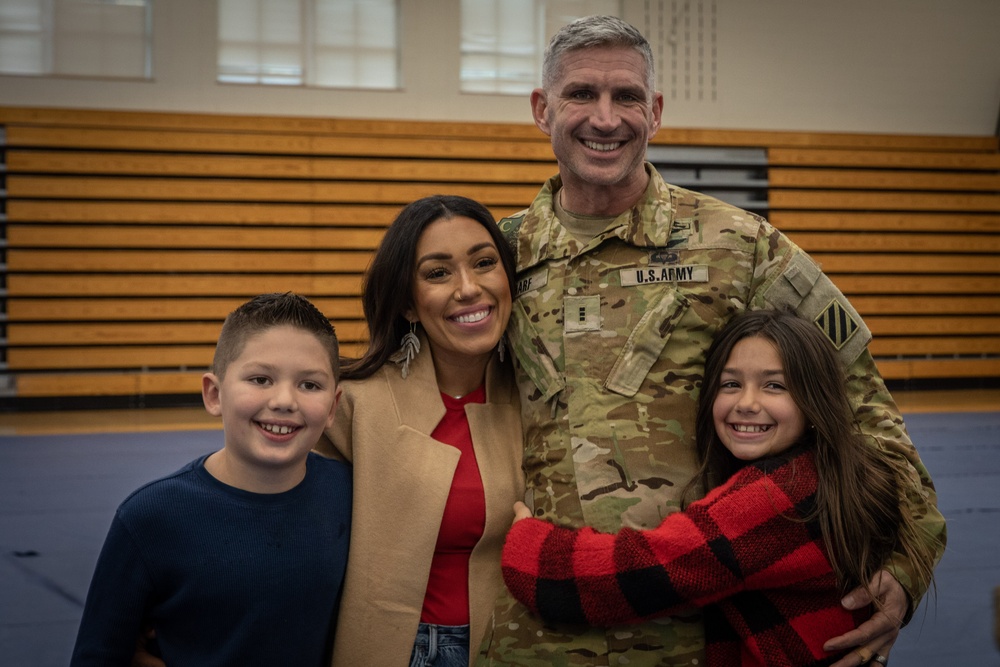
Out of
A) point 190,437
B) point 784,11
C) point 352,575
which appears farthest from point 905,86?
point 352,575

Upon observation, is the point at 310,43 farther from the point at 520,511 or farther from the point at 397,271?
the point at 520,511

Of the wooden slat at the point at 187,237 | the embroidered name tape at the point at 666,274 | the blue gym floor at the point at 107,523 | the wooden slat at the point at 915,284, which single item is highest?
the wooden slat at the point at 187,237

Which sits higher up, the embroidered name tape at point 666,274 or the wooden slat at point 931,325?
the embroidered name tape at point 666,274

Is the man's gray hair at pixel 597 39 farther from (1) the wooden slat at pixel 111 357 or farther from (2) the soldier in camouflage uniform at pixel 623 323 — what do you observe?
(1) the wooden slat at pixel 111 357

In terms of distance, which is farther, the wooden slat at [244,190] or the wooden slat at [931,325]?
the wooden slat at [931,325]

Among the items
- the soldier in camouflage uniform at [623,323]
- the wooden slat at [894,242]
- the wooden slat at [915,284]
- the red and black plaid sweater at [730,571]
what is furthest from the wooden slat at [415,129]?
the red and black plaid sweater at [730,571]

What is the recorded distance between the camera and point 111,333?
31.7 ft

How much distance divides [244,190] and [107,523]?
5926mm

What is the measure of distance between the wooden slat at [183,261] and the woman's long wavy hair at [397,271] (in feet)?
26.0

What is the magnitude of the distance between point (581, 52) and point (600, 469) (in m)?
0.94

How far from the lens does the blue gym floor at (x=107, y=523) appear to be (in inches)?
126

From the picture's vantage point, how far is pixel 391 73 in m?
10.1

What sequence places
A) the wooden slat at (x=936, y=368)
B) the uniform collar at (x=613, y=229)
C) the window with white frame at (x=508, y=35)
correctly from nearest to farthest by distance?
1. the uniform collar at (x=613, y=229)
2. the window with white frame at (x=508, y=35)
3. the wooden slat at (x=936, y=368)

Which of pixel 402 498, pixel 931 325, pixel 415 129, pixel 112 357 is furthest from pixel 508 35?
pixel 402 498
